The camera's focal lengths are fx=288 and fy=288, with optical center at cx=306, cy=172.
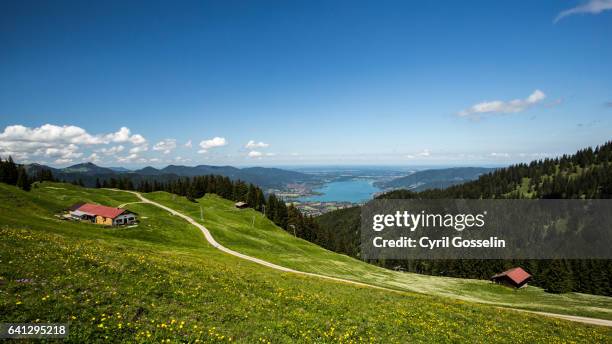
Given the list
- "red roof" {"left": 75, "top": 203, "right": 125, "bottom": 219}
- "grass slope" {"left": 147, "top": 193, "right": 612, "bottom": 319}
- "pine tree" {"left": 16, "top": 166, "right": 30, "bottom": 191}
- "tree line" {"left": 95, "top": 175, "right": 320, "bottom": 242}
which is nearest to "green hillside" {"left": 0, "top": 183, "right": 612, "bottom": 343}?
"grass slope" {"left": 147, "top": 193, "right": 612, "bottom": 319}

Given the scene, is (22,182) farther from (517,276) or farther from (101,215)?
(517,276)

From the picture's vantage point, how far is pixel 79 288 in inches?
574

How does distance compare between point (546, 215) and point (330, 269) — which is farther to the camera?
point (546, 215)

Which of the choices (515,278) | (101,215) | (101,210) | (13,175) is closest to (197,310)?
(101,215)

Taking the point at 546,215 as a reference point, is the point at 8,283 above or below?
above

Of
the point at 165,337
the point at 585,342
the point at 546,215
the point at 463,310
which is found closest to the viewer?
the point at 165,337

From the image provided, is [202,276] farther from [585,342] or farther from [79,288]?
[585,342]

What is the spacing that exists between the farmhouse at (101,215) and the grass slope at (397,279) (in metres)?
19.0

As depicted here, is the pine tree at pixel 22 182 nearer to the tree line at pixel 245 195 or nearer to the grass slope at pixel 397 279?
the grass slope at pixel 397 279

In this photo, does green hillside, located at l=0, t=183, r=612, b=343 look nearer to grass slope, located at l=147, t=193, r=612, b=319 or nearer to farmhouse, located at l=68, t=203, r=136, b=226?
grass slope, located at l=147, t=193, r=612, b=319

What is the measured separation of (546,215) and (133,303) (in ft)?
826

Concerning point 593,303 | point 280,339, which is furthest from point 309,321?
point 593,303

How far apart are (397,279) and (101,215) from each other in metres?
69.6

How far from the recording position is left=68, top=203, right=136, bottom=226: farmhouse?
219ft
